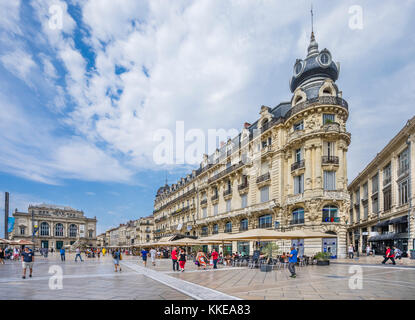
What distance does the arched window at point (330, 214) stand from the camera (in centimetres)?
2594

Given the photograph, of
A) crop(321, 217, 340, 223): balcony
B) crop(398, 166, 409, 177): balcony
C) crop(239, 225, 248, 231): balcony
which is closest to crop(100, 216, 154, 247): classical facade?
crop(239, 225, 248, 231): balcony

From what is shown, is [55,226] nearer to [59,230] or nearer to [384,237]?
[59,230]

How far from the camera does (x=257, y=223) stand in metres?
32.7

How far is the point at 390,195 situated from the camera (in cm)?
3516

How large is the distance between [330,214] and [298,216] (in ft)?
9.16

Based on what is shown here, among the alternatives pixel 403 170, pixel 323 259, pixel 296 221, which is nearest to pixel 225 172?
pixel 296 221

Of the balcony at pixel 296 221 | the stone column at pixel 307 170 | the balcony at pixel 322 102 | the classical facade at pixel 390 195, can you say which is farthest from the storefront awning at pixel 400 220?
the balcony at pixel 322 102

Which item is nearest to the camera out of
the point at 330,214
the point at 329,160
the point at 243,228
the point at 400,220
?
the point at 330,214

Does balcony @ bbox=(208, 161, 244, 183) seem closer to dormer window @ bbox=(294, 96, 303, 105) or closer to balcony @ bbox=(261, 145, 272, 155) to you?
balcony @ bbox=(261, 145, 272, 155)

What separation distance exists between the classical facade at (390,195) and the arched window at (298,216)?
9.35 m

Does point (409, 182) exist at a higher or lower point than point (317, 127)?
lower
